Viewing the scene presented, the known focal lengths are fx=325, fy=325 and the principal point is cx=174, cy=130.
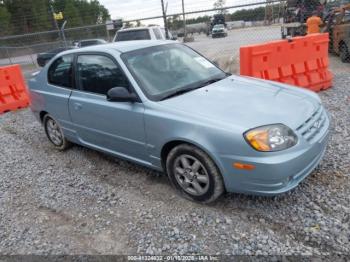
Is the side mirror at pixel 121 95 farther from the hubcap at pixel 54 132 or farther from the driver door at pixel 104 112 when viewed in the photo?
the hubcap at pixel 54 132

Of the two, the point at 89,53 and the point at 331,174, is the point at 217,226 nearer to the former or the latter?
the point at 331,174

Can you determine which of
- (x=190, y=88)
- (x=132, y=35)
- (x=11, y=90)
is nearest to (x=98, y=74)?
(x=190, y=88)

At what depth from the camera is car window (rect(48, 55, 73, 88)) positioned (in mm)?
4547

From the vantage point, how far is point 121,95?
11.5 ft

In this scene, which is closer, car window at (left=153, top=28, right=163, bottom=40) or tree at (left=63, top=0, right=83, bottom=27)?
car window at (left=153, top=28, right=163, bottom=40)

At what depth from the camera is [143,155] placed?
12.3 feet

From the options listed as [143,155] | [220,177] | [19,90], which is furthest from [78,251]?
[19,90]

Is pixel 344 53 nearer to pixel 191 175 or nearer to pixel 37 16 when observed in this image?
pixel 191 175

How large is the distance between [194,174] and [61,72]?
105 inches

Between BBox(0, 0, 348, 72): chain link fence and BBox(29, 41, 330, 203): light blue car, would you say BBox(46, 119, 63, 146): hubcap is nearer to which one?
BBox(29, 41, 330, 203): light blue car

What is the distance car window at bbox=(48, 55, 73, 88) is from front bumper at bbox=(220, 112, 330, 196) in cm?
268

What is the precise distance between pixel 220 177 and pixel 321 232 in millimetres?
998

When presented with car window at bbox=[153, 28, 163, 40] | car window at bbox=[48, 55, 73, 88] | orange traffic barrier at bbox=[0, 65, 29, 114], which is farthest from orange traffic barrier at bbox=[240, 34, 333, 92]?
car window at bbox=[153, 28, 163, 40]

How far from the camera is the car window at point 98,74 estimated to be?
3814 millimetres
